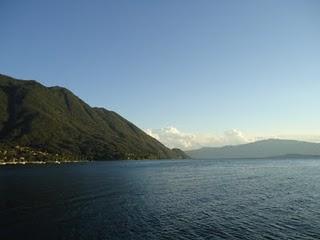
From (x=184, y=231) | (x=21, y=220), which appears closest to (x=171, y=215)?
(x=184, y=231)

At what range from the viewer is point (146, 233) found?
6162 centimetres

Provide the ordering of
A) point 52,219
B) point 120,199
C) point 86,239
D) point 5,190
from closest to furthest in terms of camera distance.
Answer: point 86,239 → point 52,219 → point 120,199 → point 5,190

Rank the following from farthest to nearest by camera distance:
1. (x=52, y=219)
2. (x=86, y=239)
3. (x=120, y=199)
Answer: (x=120, y=199) < (x=52, y=219) < (x=86, y=239)

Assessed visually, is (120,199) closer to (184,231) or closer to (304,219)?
(184,231)

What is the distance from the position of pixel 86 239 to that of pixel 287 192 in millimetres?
71281

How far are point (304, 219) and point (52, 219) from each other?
47.1 metres

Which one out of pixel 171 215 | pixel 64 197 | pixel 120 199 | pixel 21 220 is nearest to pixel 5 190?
pixel 64 197

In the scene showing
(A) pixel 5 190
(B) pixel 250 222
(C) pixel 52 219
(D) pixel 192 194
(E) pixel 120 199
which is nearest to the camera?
(B) pixel 250 222

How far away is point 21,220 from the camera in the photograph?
71.7 meters

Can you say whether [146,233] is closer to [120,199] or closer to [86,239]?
[86,239]

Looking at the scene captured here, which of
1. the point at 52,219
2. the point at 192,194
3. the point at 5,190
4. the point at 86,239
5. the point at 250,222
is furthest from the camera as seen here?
the point at 5,190

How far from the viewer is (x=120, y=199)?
10269 cm

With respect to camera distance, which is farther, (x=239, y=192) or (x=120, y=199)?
(x=239, y=192)

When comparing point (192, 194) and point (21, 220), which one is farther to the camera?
point (192, 194)
